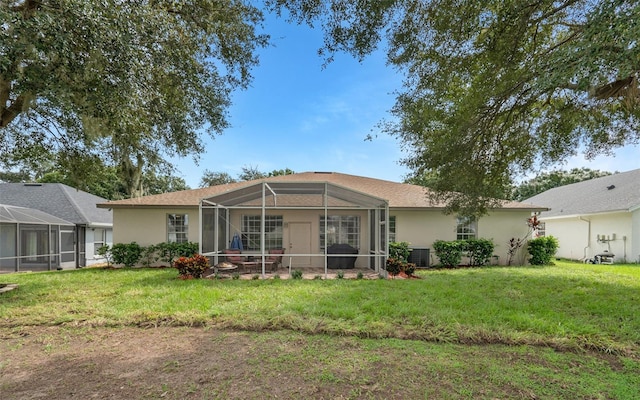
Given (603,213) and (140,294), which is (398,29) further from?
(603,213)

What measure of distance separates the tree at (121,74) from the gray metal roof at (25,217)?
680 centimetres

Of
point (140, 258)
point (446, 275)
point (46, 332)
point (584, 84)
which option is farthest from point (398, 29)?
point (140, 258)

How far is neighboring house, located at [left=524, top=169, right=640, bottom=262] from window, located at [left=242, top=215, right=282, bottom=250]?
1572 centimetres

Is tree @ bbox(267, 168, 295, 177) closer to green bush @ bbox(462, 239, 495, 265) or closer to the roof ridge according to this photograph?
the roof ridge

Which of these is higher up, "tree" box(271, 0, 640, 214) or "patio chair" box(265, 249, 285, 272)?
"tree" box(271, 0, 640, 214)

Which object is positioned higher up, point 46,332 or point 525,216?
point 525,216

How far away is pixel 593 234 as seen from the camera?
16.9 metres

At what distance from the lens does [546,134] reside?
9078mm

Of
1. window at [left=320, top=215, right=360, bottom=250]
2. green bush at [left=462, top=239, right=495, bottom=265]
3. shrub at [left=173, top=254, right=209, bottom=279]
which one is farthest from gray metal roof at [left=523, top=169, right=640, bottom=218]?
shrub at [left=173, top=254, right=209, bottom=279]

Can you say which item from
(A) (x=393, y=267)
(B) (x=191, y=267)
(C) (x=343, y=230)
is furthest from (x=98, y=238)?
(A) (x=393, y=267)

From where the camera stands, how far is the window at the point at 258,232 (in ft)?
43.3

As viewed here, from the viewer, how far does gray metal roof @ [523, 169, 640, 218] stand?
51.3 ft

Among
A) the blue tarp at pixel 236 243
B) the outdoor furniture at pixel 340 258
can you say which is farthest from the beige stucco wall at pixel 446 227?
the blue tarp at pixel 236 243

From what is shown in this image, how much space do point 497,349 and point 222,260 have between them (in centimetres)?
1007
